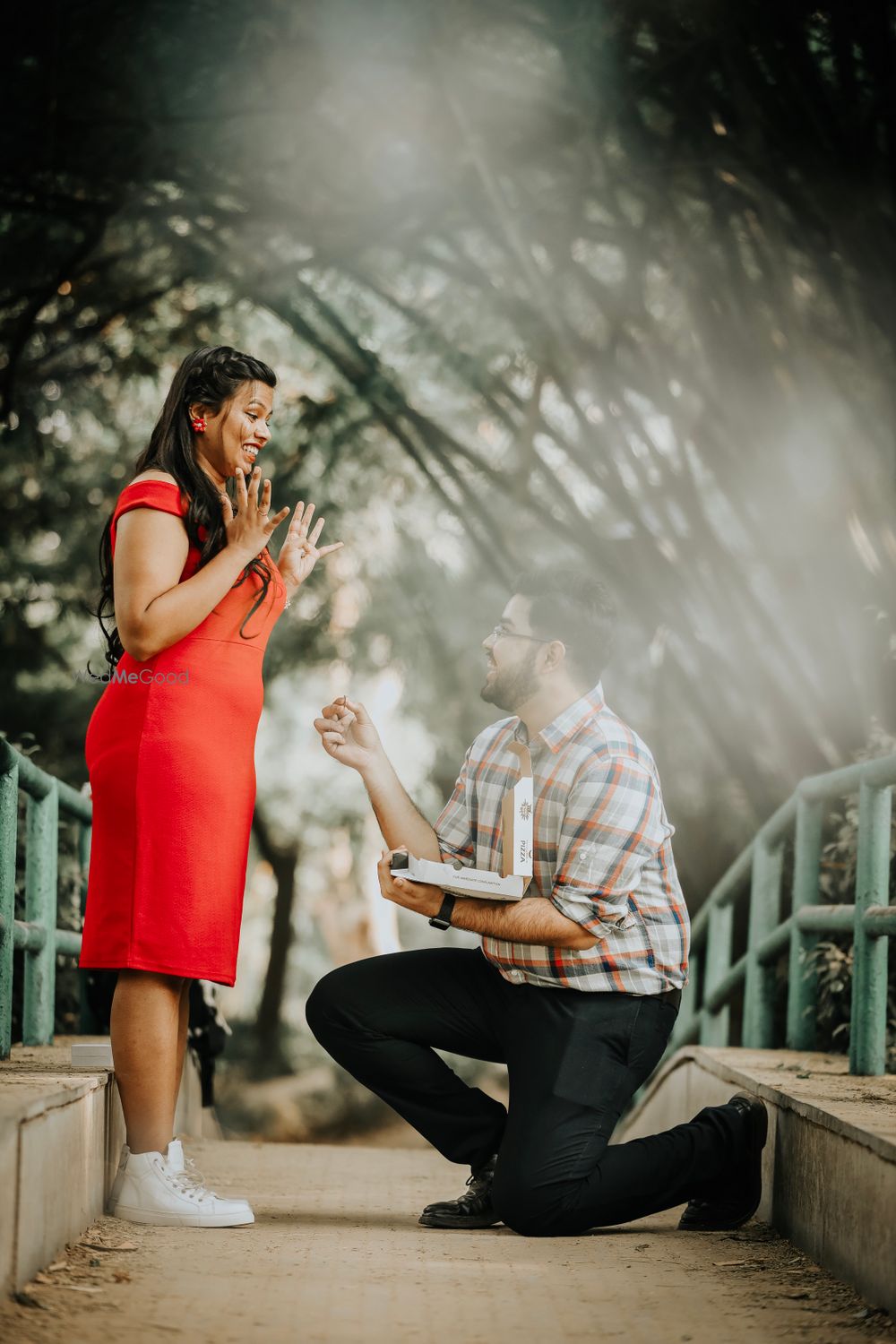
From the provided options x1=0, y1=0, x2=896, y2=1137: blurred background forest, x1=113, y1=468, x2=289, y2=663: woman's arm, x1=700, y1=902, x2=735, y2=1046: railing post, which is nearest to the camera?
x1=113, y1=468, x2=289, y2=663: woman's arm

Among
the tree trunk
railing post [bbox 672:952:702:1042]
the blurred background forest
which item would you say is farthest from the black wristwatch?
the tree trunk

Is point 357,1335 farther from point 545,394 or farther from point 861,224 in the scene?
point 545,394

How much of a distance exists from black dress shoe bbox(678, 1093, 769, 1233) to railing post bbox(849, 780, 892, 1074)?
0.66 meters

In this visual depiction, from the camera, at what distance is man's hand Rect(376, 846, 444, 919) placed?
3721mm

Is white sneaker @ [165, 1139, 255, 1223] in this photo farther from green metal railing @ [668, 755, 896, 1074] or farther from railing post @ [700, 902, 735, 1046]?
railing post @ [700, 902, 735, 1046]

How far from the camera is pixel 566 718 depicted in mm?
4016

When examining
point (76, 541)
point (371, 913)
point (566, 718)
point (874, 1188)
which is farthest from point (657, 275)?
point (371, 913)

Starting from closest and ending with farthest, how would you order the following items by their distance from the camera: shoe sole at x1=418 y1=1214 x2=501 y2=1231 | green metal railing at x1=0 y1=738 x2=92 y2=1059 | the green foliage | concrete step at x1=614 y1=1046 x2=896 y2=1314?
concrete step at x1=614 y1=1046 x2=896 y2=1314
shoe sole at x1=418 y1=1214 x2=501 y2=1231
green metal railing at x1=0 y1=738 x2=92 y2=1059
the green foliage

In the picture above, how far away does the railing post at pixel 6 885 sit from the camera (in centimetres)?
418

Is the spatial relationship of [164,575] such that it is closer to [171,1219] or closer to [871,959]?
[171,1219]

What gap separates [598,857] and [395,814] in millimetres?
622

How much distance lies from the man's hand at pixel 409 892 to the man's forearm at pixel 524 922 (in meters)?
0.06

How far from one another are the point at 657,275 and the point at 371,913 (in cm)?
1177

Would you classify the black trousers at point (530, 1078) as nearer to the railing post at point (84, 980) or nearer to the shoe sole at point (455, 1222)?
the shoe sole at point (455, 1222)
